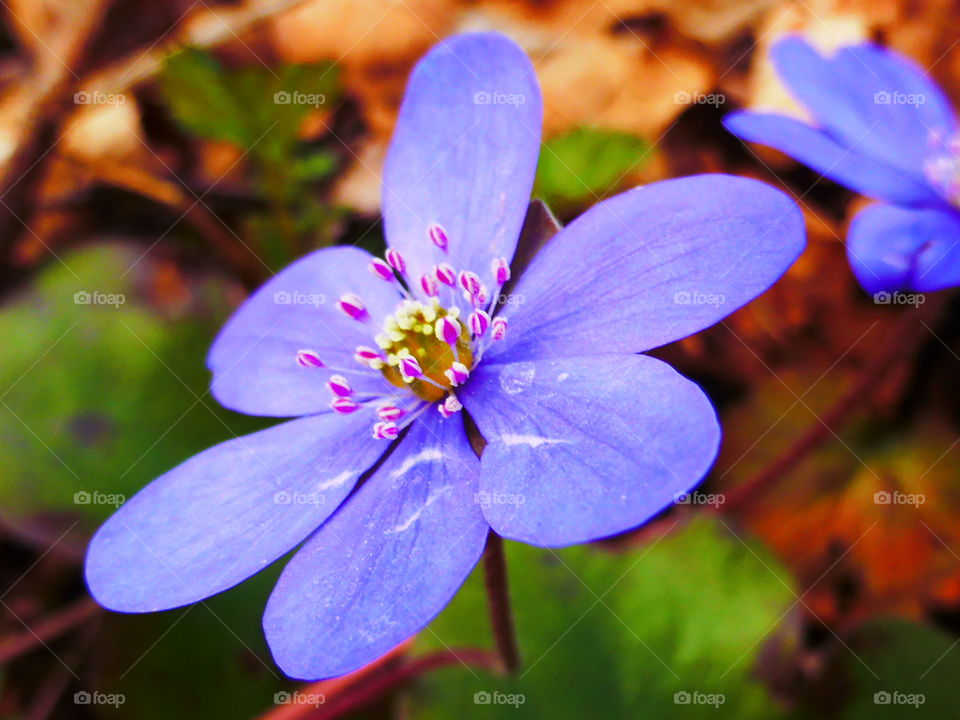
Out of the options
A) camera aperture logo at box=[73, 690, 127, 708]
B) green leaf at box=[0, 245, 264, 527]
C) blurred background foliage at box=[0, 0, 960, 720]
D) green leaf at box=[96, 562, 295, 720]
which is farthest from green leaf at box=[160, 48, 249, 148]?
camera aperture logo at box=[73, 690, 127, 708]

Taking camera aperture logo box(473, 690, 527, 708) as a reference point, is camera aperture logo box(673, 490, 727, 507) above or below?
below

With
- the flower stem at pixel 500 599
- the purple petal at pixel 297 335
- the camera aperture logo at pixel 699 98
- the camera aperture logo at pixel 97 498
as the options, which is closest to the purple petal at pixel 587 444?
the flower stem at pixel 500 599

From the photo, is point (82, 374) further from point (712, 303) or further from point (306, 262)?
point (712, 303)

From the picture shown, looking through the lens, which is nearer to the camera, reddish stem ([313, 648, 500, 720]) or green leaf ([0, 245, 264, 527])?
reddish stem ([313, 648, 500, 720])

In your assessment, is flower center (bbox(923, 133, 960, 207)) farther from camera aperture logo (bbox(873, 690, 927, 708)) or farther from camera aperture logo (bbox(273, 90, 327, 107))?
camera aperture logo (bbox(273, 90, 327, 107))

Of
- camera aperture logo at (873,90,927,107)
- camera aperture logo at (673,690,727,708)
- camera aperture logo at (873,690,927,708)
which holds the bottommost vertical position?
camera aperture logo at (873,690,927,708)

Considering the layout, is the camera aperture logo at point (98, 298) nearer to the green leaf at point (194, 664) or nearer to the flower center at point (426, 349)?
the green leaf at point (194, 664)
